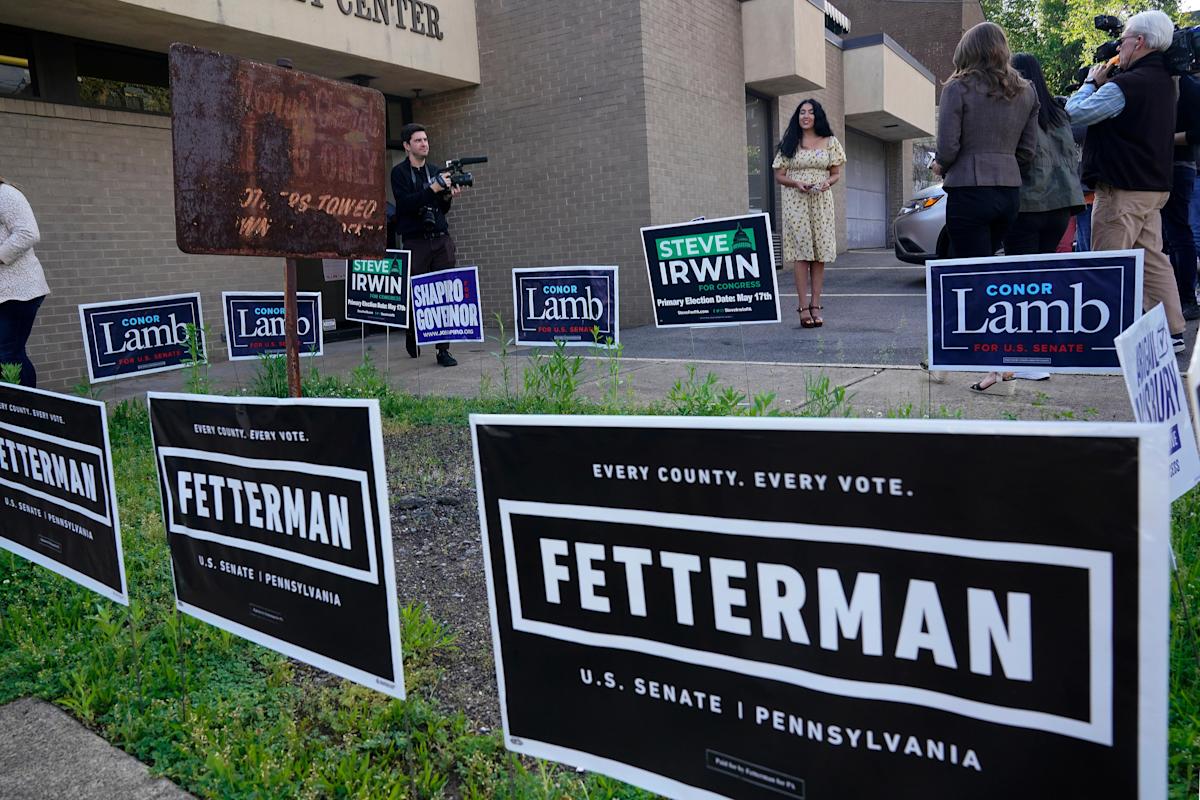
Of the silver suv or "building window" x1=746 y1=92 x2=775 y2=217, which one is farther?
"building window" x1=746 y1=92 x2=775 y2=217

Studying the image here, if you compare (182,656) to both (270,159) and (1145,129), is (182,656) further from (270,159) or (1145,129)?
(1145,129)

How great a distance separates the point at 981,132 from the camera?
17.2 feet

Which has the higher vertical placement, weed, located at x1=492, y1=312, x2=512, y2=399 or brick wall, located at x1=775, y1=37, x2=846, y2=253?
brick wall, located at x1=775, y1=37, x2=846, y2=253

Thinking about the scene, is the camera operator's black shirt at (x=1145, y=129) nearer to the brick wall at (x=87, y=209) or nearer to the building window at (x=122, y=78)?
the brick wall at (x=87, y=209)

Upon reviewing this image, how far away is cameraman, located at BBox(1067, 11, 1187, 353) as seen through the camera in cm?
520

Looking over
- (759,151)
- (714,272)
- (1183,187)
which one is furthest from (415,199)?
(759,151)

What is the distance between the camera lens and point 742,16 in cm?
1296

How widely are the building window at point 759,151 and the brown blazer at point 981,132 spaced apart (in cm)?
905

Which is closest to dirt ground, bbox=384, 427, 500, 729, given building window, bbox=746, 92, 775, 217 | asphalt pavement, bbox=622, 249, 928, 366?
asphalt pavement, bbox=622, 249, 928, 366

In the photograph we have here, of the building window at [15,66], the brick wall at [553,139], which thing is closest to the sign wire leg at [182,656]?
the building window at [15,66]

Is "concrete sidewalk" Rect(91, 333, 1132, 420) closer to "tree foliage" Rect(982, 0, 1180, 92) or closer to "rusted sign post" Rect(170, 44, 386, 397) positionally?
"rusted sign post" Rect(170, 44, 386, 397)

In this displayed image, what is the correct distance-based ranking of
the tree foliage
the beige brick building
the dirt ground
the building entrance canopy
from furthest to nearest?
the tree foliage
the beige brick building
the building entrance canopy
the dirt ground

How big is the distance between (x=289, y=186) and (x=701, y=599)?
2655 millimetres

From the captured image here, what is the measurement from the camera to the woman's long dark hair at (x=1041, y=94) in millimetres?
5406
